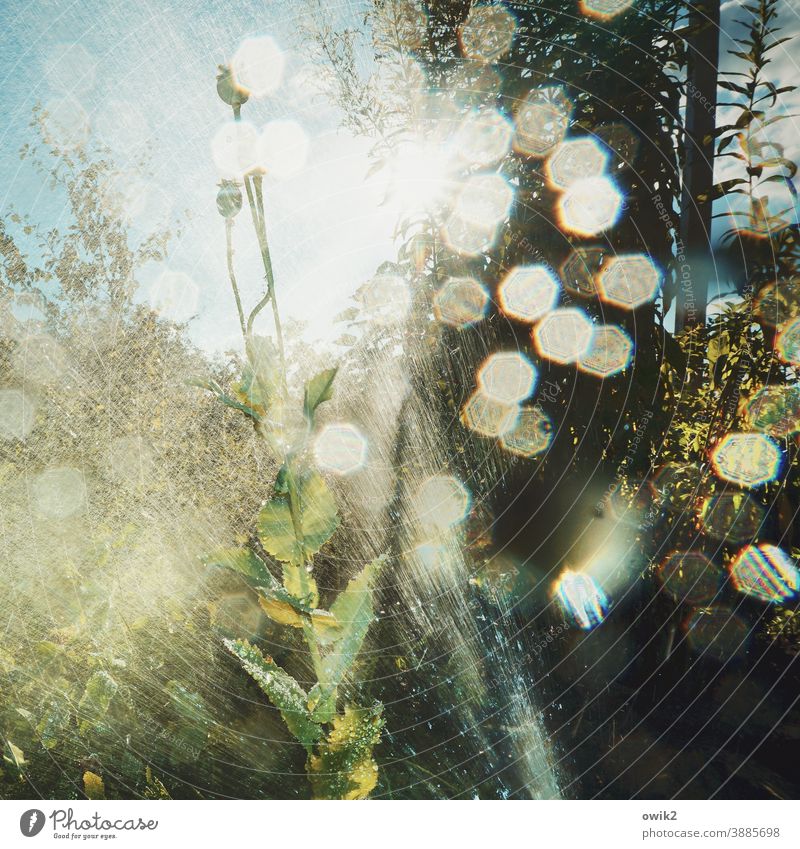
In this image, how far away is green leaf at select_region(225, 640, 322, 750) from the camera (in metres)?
0.51

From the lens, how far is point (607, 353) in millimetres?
771

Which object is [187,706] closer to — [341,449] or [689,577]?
[341,449]

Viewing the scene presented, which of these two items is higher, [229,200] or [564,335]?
[229,200]

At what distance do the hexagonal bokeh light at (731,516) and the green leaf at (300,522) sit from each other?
0.63 m

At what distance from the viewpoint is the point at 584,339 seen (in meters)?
0.77

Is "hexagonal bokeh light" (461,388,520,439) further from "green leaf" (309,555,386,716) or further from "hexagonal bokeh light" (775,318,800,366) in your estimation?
"hexagonal bokeh light" (775,318,800,366)

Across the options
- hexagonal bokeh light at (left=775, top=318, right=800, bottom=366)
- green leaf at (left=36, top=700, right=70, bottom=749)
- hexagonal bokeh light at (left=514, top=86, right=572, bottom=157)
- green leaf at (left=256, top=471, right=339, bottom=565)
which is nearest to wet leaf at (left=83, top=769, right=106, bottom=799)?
green leaf at (left=36, top=700, right=70, bottom=749)

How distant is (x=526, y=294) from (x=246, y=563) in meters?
0.54

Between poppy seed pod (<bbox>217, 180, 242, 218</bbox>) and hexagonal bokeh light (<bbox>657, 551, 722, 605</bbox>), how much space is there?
2.65 feet

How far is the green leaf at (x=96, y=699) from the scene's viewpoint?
572mm

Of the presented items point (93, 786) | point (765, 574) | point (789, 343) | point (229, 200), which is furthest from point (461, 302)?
point (93, 786)
